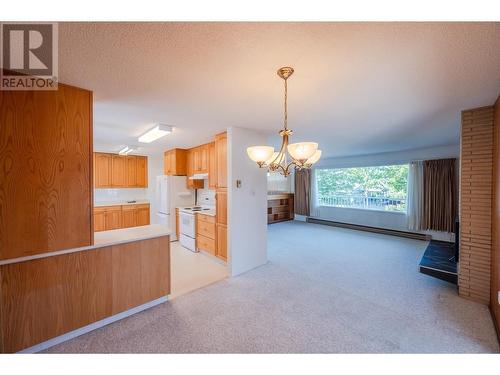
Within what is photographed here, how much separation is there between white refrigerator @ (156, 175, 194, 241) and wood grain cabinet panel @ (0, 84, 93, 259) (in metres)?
2.99

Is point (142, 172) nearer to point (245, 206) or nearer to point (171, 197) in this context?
point (171, 197)

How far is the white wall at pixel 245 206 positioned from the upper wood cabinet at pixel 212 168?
756mm

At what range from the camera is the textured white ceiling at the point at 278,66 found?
Answer: 112 cm

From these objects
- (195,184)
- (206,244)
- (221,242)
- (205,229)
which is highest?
(195,184)

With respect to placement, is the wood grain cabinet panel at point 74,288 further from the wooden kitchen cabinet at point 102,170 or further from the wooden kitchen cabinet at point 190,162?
the wooden kitchen cabinet at point 102,170

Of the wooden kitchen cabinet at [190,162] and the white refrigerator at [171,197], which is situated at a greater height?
the wooden kitchen cabinet at [190,162]

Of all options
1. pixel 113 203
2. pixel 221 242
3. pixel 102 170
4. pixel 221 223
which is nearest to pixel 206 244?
pixel 221 242

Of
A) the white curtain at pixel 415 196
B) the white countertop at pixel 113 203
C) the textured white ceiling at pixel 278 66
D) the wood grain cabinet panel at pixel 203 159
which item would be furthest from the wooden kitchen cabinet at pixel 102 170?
the white curtain at pixel 415 196

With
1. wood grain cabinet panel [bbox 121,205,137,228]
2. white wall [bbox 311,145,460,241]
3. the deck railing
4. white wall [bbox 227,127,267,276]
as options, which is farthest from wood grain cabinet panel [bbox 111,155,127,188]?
the deck railing

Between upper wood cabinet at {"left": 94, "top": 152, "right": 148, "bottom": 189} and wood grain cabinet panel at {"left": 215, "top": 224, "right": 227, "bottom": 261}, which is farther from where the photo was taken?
upper wood cabinet at {"left": 94, "top": 152, "right": 148, "bottom": 189}

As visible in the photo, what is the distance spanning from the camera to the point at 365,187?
20.2 feet

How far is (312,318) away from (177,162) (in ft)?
13.6

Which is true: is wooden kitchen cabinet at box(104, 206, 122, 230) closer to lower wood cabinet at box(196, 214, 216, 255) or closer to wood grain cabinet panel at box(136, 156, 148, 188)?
wood grain cabinet panel at box(136, 156, 148, 188)

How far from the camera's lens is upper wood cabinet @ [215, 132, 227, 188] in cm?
336
